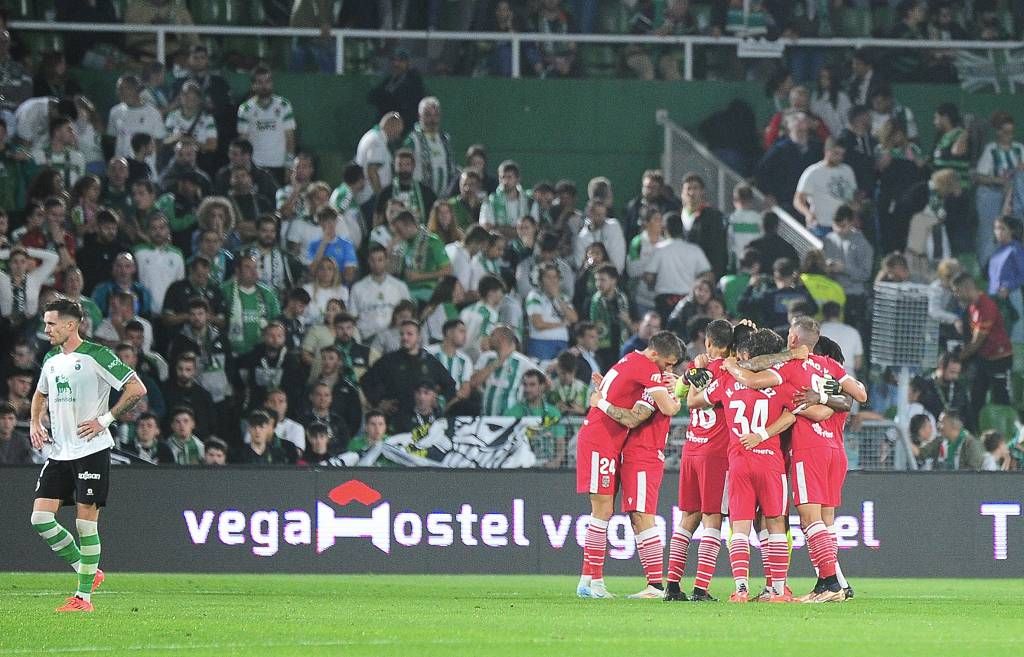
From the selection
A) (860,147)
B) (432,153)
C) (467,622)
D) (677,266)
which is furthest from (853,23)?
(467,622)

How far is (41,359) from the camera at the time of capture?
1781cm

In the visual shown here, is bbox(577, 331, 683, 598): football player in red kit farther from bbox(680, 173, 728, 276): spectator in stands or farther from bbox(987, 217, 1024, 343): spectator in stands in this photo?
bbox(987, 217, 1024, 343): spectator in stands

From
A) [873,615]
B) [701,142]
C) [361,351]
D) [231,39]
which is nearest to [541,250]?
[361,351]

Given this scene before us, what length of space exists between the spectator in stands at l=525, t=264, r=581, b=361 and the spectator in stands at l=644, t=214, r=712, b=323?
121cm

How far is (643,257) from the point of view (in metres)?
20.2

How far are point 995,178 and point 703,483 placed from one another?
9806 millimetres

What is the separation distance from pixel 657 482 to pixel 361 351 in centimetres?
546

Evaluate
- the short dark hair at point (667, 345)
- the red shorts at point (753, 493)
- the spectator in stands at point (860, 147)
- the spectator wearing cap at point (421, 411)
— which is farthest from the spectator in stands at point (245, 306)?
the spectator in stands at point (860, 147)

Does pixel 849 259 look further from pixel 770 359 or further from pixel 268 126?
pixel 770 359

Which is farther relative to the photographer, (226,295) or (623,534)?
(226,295)

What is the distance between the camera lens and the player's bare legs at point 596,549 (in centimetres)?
1341

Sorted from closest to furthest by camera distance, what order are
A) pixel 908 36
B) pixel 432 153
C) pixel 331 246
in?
1. pixel 331 246
2. pixel 432 153
3. pixel 908 36

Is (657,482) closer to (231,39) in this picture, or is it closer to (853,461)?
(853,461)

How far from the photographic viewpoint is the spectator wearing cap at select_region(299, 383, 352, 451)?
689 inches
